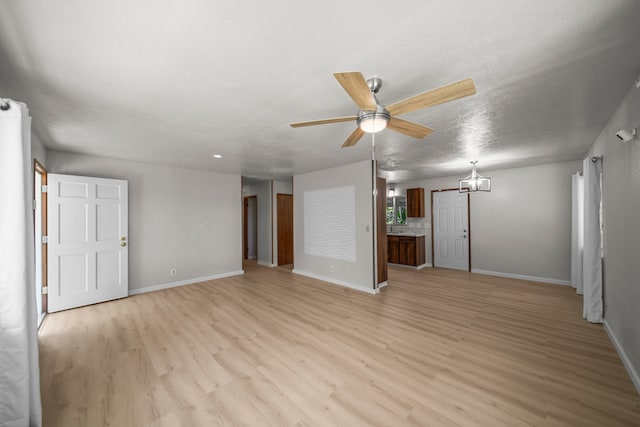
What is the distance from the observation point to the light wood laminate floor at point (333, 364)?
174 centimetres

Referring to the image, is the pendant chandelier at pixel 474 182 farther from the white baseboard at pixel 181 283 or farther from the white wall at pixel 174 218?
the white baseboard at pixel 181 283

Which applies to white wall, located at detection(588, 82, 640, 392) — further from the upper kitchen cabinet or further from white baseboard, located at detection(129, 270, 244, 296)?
white baseboard, located at detection(129, 270, 244, 296)

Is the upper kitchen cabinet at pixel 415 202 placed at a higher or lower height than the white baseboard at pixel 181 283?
higher

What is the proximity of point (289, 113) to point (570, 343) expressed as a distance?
3839mm

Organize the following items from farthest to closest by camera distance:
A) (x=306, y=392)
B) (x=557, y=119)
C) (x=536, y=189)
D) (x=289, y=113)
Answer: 1. (x=536, y=189)
2. (x=557, y=119)
3. (x=289, y=113)
4. (x=306, y=392)

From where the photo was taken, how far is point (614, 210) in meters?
2.55

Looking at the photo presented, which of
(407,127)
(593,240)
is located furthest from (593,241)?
(407,127)

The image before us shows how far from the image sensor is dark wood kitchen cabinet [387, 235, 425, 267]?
6328mm

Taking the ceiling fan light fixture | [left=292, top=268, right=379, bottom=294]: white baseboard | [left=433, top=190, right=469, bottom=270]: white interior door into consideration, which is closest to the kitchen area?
[left=433, top=190, right=469, bottom=270]: white interior door

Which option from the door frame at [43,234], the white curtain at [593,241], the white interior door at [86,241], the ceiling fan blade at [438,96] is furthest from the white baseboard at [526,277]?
the door frame at [43,234]

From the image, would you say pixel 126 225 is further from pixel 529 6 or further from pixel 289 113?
pixel 529 6

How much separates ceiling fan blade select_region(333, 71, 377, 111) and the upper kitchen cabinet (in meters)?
5.62

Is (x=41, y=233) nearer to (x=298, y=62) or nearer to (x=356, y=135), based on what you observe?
(x=298, y=62)

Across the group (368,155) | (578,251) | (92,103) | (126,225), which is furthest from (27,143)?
(578,251)
